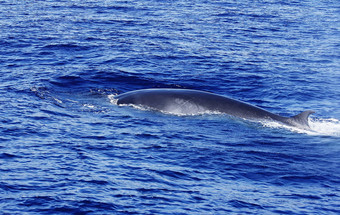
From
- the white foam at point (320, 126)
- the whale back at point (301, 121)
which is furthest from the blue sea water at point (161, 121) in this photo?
the whale back at point (301, 121)

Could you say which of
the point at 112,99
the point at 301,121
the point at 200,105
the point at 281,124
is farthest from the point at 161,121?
the point at 301,121

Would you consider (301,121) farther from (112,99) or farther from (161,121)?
(112,99)

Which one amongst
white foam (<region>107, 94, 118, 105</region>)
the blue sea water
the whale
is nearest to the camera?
the blue sea water

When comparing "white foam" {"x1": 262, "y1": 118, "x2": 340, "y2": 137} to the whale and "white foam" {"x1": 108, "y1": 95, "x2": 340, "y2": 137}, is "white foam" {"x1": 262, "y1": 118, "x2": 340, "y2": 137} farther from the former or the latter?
the whale

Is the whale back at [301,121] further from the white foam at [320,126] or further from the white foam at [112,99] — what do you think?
the white foam at [112,99]

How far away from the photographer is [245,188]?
15.0 metres

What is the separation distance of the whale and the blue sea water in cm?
39

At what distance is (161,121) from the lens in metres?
20.6

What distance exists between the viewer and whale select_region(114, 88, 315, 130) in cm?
2061

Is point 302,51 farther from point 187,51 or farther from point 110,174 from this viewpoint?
point 110,174

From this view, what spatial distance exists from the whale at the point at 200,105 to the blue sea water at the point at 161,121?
0.39 m

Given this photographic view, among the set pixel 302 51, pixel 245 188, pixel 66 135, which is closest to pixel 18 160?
pixel 66 135

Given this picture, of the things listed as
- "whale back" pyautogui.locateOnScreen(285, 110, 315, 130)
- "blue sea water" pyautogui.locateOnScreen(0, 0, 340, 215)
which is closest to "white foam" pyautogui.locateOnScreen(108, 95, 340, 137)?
"blue sea water" pyautogui.locateOnScreen(0, 0, 340, 215)

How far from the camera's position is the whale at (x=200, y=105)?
2061cm
